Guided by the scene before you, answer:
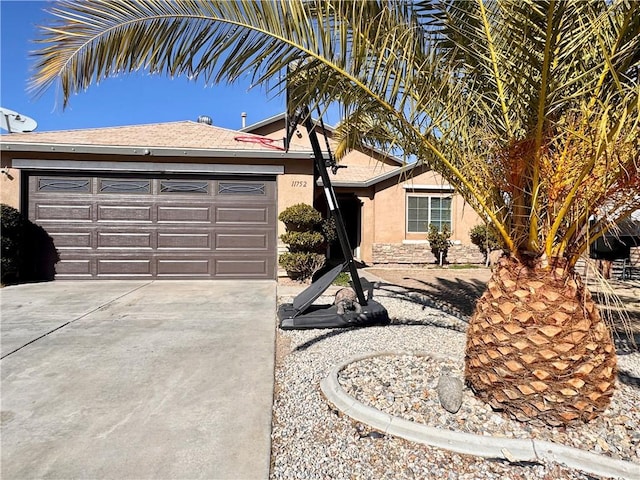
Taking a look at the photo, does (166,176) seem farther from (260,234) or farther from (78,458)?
(78,458)

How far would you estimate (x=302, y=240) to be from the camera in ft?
31.0

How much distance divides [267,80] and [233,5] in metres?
0.61

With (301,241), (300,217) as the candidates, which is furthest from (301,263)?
(300,217)

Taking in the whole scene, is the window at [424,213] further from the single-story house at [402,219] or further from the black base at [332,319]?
the black base at [332,319]

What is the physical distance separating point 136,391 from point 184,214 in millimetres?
7114

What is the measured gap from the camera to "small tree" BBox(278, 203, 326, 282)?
9.52 meters

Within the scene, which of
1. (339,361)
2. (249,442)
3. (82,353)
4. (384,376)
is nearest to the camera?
(249,442)

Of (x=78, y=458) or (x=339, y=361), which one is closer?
(x=78, y=458)

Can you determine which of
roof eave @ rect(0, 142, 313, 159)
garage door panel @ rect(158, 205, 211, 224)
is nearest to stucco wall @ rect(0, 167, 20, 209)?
roof eave @ rect(0, 142, 313, 159)

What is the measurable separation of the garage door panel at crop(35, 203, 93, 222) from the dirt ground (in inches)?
317

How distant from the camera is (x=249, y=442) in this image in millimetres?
2719

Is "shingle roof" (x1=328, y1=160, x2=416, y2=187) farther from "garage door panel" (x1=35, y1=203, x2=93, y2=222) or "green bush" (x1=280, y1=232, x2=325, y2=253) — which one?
"garage door panel" (x1=35, y1=203, x2=93, y2=222)

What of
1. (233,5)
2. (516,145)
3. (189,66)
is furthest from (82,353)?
(516,145)

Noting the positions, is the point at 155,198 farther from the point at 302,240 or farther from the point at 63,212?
the point at 302,240
